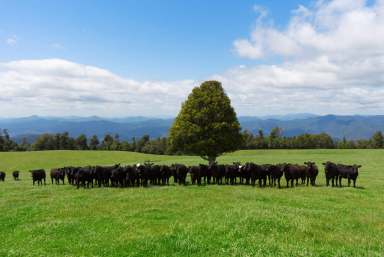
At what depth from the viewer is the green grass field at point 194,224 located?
40.5ft

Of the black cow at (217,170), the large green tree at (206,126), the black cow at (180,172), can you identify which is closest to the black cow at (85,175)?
the black cow at (180,172)

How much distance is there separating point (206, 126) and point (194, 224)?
103 feet

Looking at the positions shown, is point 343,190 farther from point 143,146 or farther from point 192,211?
point 143,146

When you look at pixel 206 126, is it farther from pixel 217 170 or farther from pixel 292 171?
pixel 292 171

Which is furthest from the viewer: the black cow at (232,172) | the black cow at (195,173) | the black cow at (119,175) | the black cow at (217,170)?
the black cow at (217,170)

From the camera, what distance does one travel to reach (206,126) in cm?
4612

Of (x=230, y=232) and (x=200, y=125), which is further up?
(x=200, y=125)

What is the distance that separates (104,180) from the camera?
32250 millimetres

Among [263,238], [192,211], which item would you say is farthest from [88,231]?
[263,238]

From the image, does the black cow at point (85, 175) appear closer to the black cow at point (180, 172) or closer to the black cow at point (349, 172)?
the black cow at point (180, 172)

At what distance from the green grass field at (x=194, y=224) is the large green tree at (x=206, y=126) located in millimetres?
21379

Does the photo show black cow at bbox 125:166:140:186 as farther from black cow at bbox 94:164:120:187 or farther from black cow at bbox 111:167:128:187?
black cow at bbox 94:164:120:187

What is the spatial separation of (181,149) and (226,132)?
5857mm

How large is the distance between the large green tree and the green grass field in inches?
842
